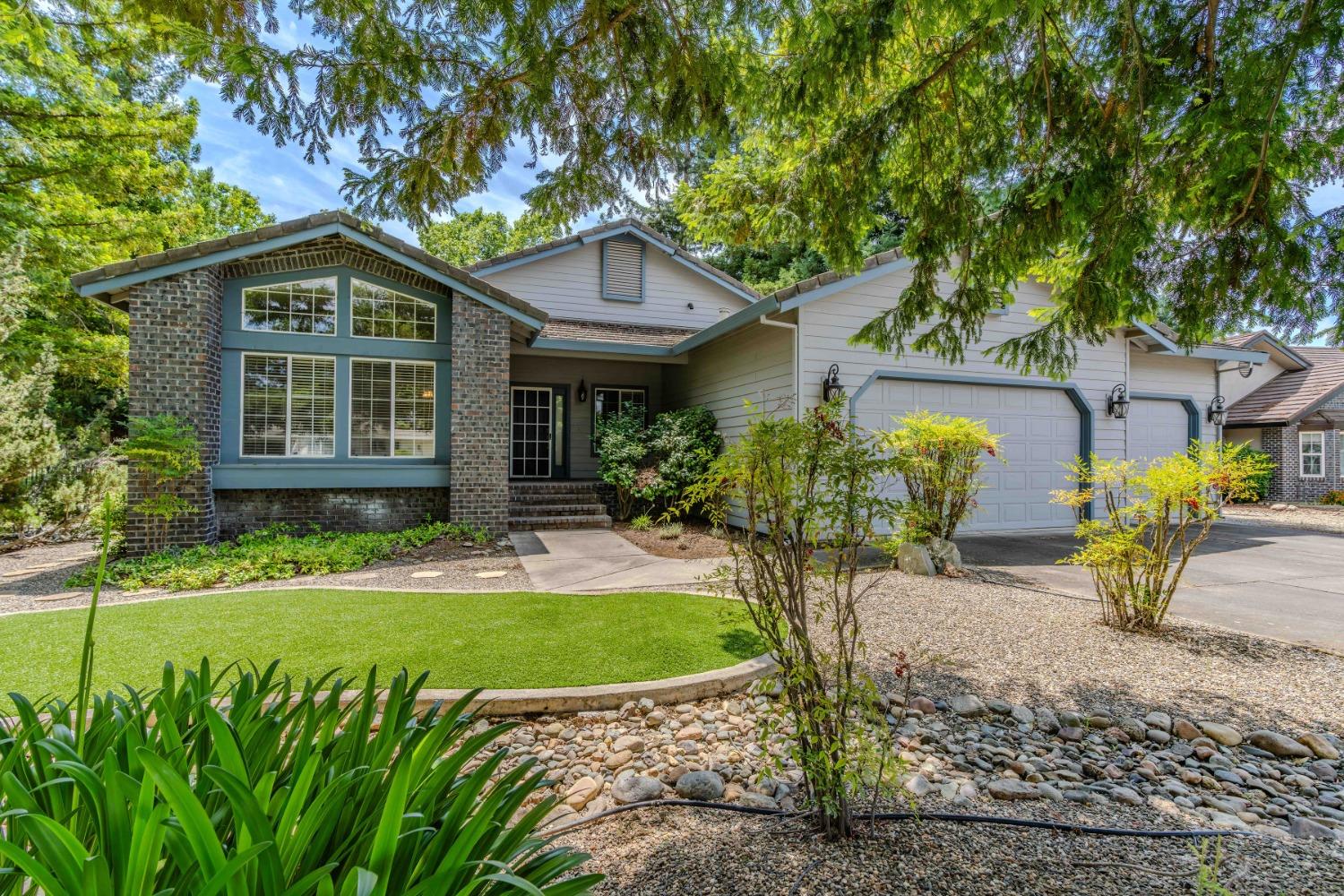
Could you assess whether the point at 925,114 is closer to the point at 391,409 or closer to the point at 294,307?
the point at 391,409

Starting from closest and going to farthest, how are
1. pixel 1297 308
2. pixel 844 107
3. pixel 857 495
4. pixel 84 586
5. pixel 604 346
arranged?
1. pixel 857 495
2. pixel 1297 308
3. pixel 844 107
4. pixel 84 586
5. pixel 604 346

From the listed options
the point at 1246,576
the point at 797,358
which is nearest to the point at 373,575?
the point at 797,358

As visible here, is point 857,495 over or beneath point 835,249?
beneath

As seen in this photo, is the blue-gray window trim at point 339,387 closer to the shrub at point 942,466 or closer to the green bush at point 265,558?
the green bush at point 265,558

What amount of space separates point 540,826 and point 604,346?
8696 millimetres

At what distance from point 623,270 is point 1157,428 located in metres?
11.0

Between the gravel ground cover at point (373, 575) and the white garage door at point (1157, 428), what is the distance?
1113 cm

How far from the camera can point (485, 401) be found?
28.1 feet

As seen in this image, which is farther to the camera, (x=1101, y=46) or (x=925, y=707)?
(x=1101, y=46)

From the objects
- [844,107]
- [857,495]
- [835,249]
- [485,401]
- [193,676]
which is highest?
[844,107]

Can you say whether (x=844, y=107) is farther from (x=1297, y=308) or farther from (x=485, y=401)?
(x=485, y=401)

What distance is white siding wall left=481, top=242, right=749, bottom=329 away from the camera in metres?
12.3

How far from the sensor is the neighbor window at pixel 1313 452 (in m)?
16.6

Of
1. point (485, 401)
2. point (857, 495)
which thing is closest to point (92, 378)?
point (485, 401)
